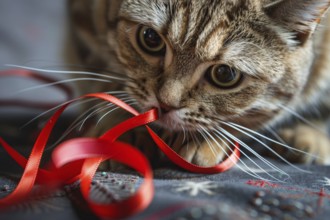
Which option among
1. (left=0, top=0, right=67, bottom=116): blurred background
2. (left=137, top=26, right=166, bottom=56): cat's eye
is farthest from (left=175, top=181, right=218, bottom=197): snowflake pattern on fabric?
(left=0, top=0, right=67, bottom=116): blurred background

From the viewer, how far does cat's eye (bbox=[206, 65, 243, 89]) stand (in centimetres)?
87

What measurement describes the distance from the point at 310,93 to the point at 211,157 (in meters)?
0.44

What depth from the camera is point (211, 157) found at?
89cm

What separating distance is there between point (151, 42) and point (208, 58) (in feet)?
0.48

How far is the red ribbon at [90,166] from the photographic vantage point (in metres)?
0.58

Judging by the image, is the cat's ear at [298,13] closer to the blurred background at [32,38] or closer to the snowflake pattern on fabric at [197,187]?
the snowflake pattern on fabric at [197,187]

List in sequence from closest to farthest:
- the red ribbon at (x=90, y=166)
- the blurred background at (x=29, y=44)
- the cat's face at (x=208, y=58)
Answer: the red ribbon at (x=90, y=166), the cat's face at (x=208, y=58), the blurred background at (x=29, y=44)

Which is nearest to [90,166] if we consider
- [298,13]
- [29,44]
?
[298,13]

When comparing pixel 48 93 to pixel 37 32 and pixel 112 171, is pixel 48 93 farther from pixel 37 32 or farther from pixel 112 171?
pixel 112 171

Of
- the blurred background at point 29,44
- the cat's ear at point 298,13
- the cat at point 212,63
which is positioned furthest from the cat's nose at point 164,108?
the blurred background at point 29,44

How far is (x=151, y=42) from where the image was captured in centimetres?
91

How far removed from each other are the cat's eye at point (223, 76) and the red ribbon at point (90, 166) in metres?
0.15

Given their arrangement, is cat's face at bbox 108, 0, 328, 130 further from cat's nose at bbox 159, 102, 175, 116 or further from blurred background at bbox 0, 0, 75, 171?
blurred background at bbox 0, 0, 75, 171

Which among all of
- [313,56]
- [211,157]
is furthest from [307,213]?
[313,56]
